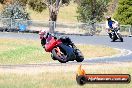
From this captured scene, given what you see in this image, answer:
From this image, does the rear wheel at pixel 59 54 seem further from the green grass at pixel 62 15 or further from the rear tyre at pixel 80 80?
the green grass at pixel 62 15

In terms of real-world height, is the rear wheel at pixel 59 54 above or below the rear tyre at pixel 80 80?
above

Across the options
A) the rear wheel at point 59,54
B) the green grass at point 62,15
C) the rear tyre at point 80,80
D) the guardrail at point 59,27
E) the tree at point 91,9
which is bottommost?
the green grass at point 62,15

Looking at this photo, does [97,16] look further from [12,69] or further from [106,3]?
[12,69]

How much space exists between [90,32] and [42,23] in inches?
300

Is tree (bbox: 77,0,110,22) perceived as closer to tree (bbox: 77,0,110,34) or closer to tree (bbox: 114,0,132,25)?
tree (bbox: 77,0,110,34)

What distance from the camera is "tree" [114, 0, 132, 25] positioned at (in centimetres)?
6350

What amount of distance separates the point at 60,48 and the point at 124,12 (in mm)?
54011

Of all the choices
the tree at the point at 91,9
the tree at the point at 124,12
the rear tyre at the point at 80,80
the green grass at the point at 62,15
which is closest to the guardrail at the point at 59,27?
the tree at the point at 124,12

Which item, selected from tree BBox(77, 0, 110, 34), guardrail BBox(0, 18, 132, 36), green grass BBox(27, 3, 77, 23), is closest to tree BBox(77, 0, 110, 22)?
tree BBox(77, 0, 110, 34)

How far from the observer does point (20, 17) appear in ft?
218

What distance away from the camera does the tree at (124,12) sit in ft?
208

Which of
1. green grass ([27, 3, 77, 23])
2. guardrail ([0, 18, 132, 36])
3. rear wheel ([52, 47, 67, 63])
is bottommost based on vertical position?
green grass ([27, 3, 77, 23])

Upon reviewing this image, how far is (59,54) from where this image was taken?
34.9ft

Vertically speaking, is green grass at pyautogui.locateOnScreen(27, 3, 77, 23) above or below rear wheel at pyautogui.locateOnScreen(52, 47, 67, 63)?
below
